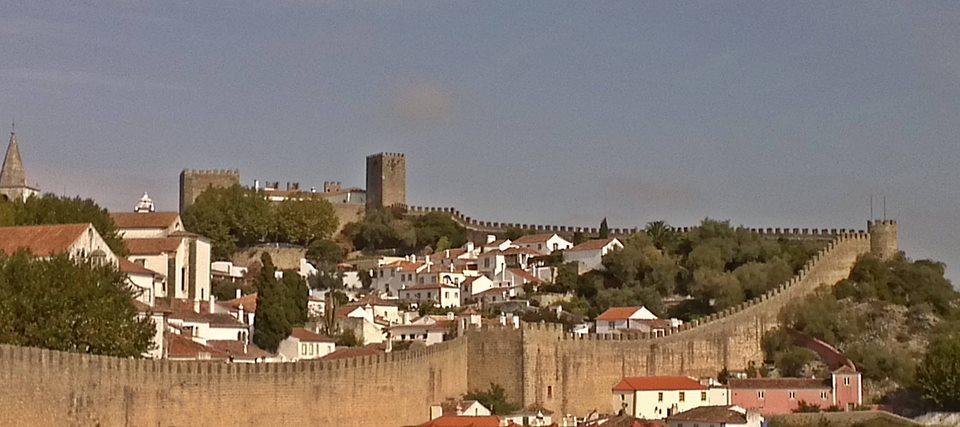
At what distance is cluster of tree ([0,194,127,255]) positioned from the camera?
5662cm

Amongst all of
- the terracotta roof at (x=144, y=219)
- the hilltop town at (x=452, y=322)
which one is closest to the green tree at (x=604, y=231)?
the hilltop town at (x=452, y=322)

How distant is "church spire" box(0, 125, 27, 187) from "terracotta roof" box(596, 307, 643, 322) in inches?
799

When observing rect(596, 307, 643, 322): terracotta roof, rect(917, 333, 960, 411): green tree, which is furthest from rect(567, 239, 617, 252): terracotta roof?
rect(917, 333, 960, 411): green tree

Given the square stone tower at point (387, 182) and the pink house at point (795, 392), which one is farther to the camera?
the square stone tower at point (387, 182)

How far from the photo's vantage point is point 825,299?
58.5m

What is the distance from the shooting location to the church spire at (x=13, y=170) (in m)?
63.5

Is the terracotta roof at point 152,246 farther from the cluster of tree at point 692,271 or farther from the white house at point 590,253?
the white house at point 590,253

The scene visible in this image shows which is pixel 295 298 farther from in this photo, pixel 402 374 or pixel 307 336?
pixel 402 374

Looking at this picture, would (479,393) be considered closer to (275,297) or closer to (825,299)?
(275,297)

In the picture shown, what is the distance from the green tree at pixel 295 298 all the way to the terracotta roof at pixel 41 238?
7.81 metres

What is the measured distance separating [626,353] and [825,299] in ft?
27.4

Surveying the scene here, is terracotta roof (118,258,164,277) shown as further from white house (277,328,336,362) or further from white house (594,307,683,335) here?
white house (594,307,683,335)

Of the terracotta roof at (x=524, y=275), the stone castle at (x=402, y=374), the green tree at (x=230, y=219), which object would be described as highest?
the green tree at (x=230, y=219)

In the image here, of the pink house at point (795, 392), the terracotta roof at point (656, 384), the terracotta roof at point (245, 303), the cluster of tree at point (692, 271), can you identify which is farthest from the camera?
the cluster of tree at point (692, 271)
